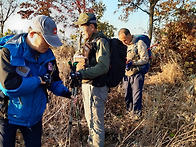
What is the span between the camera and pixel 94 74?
217 centimetres

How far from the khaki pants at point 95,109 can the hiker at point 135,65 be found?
1.33 meters

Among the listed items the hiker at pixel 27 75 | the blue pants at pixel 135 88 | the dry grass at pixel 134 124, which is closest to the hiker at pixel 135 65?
the blue pants at pixel 135 88

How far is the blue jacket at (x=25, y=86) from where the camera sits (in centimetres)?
156

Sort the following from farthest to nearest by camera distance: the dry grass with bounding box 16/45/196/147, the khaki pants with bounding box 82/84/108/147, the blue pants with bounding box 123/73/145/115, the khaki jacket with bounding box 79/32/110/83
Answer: the blue pants with bounding box 123/73/145/115 < the dry grass with bounding box 16/45/196/147 < the khaki pants with bounding box 82/84/108/147 < the khaki jacket with bounding box 79/32/110/83

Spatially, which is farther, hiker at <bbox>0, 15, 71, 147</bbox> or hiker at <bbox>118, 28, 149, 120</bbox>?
hiker at <bbox>118, 28, 149, 120</bbox>

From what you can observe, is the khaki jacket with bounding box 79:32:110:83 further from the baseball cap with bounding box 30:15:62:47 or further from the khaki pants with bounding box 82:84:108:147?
the baseball cap with bounding box 30:15:62:47

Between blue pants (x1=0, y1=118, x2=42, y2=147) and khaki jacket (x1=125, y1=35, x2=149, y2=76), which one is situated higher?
khaki jacket (x1=125, y1=35, x2=149, y2=76)

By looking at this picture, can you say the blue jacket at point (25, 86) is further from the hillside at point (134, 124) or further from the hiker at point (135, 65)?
the hiker at point (135, 65)

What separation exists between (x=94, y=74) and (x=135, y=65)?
5.39 feet

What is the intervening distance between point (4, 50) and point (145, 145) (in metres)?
2.07

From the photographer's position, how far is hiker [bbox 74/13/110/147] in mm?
2193

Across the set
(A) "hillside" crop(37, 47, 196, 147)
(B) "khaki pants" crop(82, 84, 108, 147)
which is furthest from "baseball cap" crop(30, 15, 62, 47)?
(A) "hillside" crop(37, 47, 196, 147)

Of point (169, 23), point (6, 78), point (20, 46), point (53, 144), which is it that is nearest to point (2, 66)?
point (6, 78)

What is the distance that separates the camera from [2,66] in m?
1.53
